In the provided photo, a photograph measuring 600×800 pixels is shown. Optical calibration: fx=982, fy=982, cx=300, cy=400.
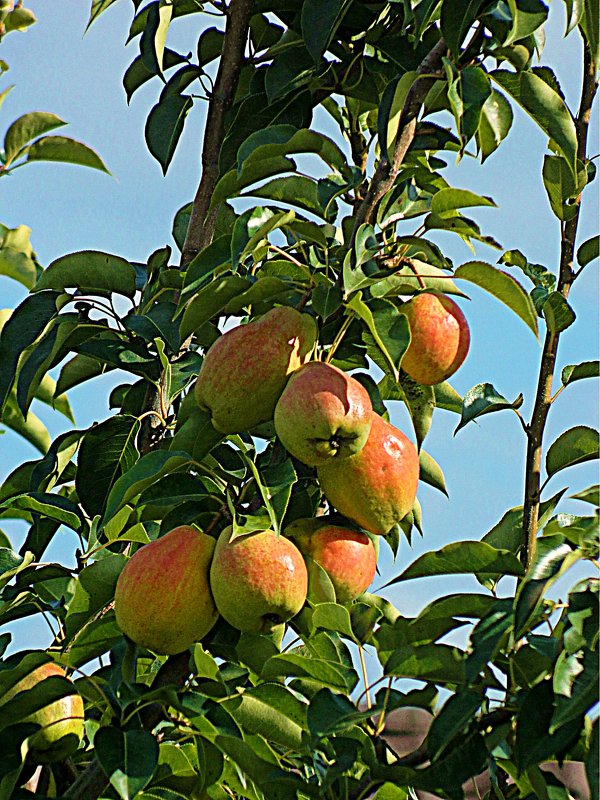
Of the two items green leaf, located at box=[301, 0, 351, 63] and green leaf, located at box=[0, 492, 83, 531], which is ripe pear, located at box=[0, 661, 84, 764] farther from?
green leaf, located at box=[301, 0, 351, 63]

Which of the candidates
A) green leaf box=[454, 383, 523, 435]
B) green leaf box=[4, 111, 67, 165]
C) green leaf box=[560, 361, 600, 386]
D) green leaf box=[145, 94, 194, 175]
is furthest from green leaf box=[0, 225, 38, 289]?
green leaf box=[560, 361, 600, 386]

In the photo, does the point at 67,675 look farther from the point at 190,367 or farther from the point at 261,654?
the point at 190,367

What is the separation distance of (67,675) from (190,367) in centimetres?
52

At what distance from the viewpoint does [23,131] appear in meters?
2.19

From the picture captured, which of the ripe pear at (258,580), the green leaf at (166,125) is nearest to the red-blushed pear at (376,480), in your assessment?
the ripe pear at (258,580)

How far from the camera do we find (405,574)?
118 centimetres

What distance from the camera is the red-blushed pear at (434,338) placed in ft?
4.38

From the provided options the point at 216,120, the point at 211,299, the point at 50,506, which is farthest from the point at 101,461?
the point at 216,120

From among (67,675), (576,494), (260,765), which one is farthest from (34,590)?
(576,494)

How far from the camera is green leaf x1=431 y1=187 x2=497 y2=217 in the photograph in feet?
4.30

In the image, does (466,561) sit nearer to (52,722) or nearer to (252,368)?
(252,368)

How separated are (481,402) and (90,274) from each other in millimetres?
737

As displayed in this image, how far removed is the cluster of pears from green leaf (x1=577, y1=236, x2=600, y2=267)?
25 centimetres

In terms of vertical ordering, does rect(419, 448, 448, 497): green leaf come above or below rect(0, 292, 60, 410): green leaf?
below
